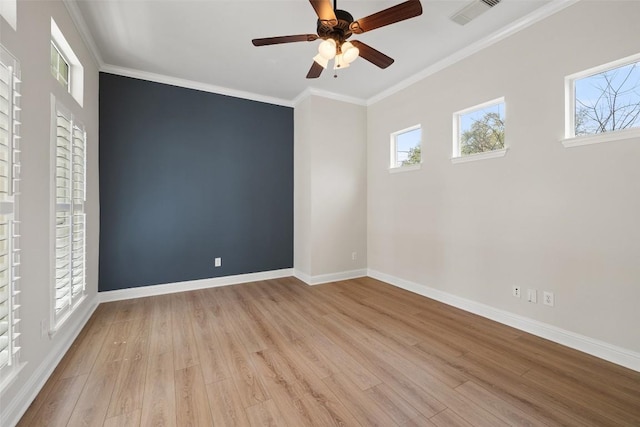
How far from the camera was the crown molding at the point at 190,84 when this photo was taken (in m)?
3.53

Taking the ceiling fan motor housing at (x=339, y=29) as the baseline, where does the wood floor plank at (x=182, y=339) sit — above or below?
below

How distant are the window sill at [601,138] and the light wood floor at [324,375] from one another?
5.77 feet

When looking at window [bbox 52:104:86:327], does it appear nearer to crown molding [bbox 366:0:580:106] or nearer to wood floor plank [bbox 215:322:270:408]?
wood floor plank [bbox 215:322:270:408]

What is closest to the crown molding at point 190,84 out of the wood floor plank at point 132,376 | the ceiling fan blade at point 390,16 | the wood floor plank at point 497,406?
the ceiling fan blade at point 390,16

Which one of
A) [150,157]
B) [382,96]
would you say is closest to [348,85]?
[382,96]

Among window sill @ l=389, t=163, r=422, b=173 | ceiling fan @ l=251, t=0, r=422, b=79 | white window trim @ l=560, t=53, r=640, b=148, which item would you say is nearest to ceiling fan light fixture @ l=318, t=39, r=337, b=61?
ceiling fan @ l=251, t=0, r=422, b=79

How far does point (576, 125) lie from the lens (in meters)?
2.35

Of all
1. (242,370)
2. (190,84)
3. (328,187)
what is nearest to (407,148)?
(328,187)

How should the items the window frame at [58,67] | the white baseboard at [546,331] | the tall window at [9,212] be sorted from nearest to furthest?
1. the tall window at [9,212]
2. the white baseboard at [546,331]
3. the window frame at [58,67]

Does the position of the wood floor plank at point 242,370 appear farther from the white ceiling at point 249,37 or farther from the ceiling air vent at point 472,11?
the ceiling air vent at point 472,11

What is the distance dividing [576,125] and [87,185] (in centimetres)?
489

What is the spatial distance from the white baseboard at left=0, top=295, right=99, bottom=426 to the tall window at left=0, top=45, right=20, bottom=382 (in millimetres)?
224

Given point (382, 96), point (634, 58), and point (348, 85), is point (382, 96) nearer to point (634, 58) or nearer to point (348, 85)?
point (348, 85)

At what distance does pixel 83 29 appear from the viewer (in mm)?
2672
